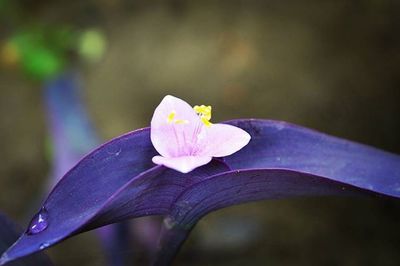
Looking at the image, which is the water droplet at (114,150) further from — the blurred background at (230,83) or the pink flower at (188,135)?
the blurred background at (230,83)

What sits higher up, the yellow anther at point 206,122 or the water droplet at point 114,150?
the yellow anther at point 206,122

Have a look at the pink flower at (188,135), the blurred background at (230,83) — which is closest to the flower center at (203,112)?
the pink flower at (188,135)

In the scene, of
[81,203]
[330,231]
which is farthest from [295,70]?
[81,203]

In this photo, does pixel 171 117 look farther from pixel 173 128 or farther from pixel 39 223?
pixel 39 223

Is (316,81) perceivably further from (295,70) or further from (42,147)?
(42,147)

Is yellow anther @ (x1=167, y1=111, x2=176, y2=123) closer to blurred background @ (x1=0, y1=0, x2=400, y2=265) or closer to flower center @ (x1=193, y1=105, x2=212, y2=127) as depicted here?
flower center @ (x1=193, y1=105, x2=212, y2=127)
